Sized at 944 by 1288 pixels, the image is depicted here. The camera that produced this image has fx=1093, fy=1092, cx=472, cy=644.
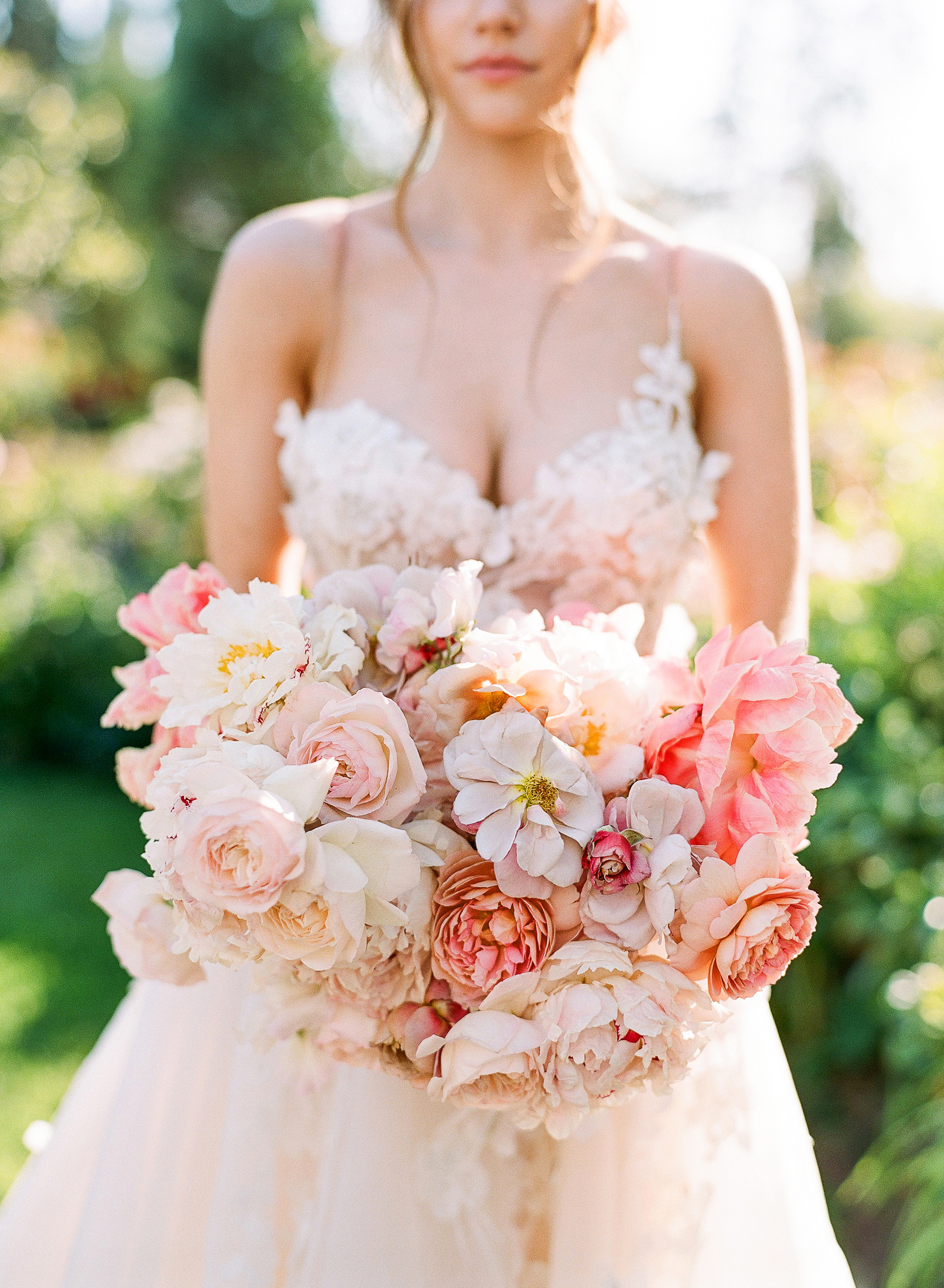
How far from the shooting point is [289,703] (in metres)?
1.09

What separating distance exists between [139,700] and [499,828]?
505 mm

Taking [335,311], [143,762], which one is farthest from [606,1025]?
[335,311]

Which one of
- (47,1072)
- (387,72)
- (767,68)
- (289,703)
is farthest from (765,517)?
(767,68)

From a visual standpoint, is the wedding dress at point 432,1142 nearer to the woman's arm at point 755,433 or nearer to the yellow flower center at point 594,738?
the woman's arm at point 755,433

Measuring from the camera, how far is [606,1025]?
3.48 feet

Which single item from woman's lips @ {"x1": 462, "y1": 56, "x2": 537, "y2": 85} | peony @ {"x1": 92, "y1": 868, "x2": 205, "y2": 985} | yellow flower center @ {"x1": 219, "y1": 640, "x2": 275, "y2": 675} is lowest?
peony @ {"x1": 92, "y1": 868, "x2": 205, "y2": 985}

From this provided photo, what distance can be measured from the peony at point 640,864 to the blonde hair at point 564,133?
3.73 ft

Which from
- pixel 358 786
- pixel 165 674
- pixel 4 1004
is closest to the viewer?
pixel 358 786

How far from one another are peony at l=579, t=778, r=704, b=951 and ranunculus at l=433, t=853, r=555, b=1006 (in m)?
0.06

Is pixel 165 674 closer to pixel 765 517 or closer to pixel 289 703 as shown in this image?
pixel 289 703

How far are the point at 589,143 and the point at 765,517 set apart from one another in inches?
32.3

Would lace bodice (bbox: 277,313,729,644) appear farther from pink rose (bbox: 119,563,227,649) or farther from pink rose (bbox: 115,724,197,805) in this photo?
pink rose (bbox: 115,724,197,805)

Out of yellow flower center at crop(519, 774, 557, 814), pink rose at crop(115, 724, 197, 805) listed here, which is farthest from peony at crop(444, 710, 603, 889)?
pink rose at crop(115, 724, 197, 805)

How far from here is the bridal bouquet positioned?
1.02 m
